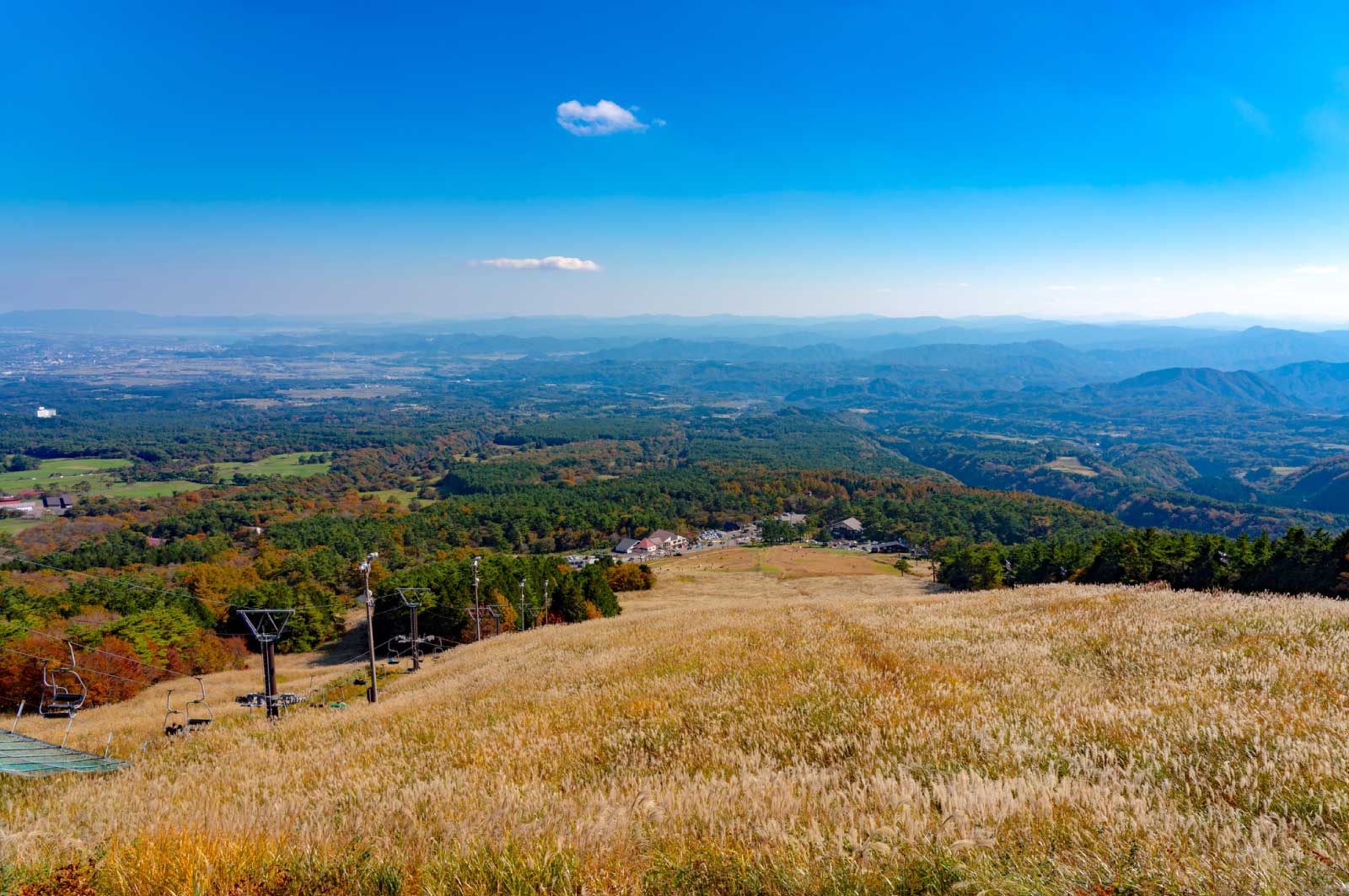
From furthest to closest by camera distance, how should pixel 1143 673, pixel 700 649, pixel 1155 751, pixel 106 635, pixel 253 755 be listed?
pixel 106 635, pixel 700 649, pixel 253 755, pixel 1143 673, pixel 1155 751

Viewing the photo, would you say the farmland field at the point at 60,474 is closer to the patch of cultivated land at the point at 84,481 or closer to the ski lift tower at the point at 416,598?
the patch of cultivated land at the point at 84,481

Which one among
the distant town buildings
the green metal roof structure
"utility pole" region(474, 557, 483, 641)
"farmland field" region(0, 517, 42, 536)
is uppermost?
the green metal roof structure

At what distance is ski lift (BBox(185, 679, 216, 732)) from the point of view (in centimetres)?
1653

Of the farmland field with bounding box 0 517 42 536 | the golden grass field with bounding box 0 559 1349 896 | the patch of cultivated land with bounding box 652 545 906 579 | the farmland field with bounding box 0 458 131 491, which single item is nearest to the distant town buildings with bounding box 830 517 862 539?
the patch of cultivated land with bounding box 652 545 906 579

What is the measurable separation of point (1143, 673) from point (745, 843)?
7.32 m

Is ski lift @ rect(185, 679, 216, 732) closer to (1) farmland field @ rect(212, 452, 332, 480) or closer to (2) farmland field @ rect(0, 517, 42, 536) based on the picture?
(2) farmland field @ rect(0, 517, 42, 536)

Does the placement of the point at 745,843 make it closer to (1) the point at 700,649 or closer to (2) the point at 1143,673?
(2) the point at 1143,673

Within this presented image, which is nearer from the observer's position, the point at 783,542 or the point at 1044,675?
the point at 1044,675

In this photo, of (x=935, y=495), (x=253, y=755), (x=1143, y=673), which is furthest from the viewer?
(x=935, y=495)

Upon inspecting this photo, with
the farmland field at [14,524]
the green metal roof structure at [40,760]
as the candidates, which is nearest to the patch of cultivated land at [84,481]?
the farmland field at [14,524]

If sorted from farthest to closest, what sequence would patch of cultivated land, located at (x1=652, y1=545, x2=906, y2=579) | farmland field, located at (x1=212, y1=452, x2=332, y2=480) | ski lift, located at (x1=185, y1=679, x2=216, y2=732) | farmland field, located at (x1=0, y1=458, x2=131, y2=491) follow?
farmland field, located at (x1=212, y1=452, x2=332, y2=480)
farmland field, located at (x1=0, y1=458, x2=131, y2=491)
patch of cultivated land, located at (x1=652, y1=545, x2=906, y2=579)
ski lift, located at (x1=185, y1=679, x2=216, y2=732)

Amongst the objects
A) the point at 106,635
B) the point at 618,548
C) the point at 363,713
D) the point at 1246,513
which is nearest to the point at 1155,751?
the point at 363,713

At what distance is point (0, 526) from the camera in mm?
110000

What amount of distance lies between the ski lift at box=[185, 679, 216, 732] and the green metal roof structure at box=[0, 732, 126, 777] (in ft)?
20.8
